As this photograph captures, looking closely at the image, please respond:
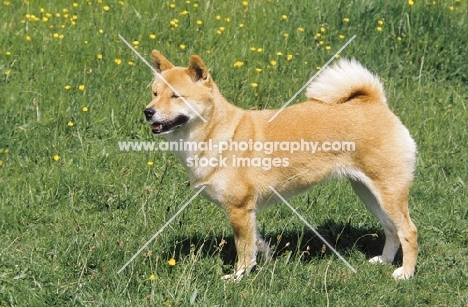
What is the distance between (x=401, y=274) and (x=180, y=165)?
198 centimetres

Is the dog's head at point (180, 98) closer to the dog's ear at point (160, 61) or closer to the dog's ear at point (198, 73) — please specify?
the dog's ear at point (198, 73)

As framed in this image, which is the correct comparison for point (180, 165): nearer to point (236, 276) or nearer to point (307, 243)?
point (307, 243)

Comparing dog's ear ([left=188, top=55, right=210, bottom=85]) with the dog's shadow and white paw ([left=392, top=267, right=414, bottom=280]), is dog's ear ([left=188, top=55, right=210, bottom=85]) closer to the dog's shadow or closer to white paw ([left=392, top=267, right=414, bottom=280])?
the dog's shadow

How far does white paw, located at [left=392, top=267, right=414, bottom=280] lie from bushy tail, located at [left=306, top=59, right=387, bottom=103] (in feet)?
3.68

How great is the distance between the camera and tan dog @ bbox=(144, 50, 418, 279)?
15.9ft

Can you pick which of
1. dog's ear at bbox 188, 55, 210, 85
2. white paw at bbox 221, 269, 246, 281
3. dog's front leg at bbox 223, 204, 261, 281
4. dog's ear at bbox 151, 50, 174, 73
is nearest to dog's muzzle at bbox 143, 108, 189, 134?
dog's ear at bbox 188, 55, 210, 85

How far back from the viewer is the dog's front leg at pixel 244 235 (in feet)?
16.0

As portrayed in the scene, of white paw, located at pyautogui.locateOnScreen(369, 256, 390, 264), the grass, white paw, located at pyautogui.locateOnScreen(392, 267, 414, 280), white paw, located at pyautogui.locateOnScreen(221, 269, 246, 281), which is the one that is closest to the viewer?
the grass

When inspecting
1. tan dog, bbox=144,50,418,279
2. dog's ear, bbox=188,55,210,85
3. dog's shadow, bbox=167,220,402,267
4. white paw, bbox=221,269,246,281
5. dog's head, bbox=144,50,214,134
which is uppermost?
dog's ear, bbox=188,55,210,85

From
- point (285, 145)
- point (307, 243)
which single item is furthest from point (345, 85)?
point (307, 243)

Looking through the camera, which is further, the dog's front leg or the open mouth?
the dog's front leg

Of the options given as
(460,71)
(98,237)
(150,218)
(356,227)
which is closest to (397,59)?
(460,71)

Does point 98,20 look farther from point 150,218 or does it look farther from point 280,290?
point 280,290

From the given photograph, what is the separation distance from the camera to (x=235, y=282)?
4.56 m
